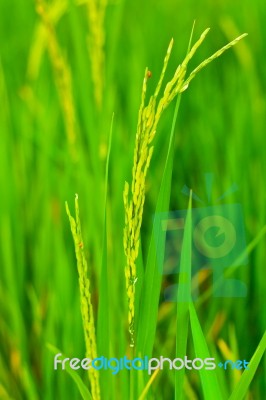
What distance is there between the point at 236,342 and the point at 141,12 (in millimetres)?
577

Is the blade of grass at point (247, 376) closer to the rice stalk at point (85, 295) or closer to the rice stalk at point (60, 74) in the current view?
the rice stalk at point (85, 295)

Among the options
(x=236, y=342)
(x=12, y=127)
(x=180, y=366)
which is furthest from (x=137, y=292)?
(x=12, y=127)

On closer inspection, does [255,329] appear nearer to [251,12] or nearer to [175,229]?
[175,229]

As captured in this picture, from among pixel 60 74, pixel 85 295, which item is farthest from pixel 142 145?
pixel 60 74

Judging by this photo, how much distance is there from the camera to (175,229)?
0.62 metres

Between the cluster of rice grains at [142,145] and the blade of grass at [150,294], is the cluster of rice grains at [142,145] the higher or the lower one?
the higher one

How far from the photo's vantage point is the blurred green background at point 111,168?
2.06ft

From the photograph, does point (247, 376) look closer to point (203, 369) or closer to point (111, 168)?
point (203, 369)

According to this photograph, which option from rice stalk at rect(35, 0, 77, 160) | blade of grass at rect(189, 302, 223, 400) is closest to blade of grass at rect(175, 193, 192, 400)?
blade of grass at rect(189, 302, 223, 400)

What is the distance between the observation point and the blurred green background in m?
0.63

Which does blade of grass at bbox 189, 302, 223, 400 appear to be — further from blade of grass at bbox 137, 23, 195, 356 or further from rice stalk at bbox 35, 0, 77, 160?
rice stalk at bbox 35, 0, 77, 160

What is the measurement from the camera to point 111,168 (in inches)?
28.8

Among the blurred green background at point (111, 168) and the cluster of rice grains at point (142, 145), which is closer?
the cluster of rice grains at point (142, 145)

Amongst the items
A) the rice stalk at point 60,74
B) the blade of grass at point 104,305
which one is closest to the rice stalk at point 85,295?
the blade of grass at point 104,305
